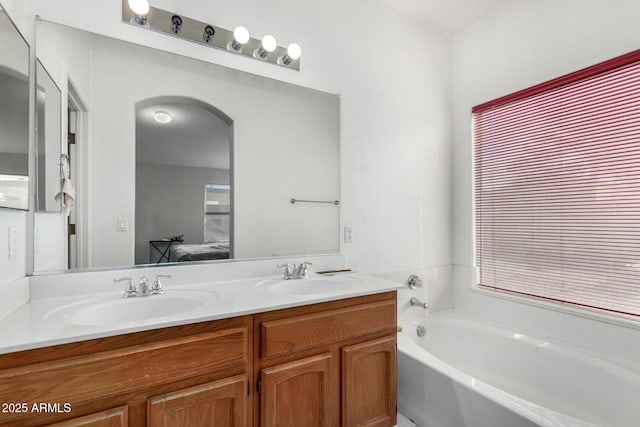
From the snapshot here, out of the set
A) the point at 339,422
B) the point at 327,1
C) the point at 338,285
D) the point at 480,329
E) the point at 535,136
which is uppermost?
the point at 327,1

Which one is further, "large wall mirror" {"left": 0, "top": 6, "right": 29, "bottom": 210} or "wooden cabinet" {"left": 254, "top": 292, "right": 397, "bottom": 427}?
"wooden cabinet" {"left": 254, "top": 292, "right": 397, "bottom": 427}

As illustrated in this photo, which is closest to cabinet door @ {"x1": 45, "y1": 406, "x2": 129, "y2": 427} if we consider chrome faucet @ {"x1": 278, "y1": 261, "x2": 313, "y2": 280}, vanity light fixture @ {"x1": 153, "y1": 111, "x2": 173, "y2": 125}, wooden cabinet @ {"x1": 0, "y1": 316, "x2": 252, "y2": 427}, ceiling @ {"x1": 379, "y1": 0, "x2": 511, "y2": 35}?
wooden cabinet @ {"x1": 0, "y1": 316, "x2": 252, "y2": 427}

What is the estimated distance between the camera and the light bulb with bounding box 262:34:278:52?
1736 millimetres

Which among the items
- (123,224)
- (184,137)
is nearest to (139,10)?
(184,137)

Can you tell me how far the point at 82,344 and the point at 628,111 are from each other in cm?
268

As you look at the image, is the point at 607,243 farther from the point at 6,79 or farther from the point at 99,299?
the point at 6,79

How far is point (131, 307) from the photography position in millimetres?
1259

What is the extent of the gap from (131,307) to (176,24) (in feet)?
4.52

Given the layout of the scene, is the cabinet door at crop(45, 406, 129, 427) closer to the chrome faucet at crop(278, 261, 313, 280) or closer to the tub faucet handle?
the chrome faucet at crop(278, 261, 313, 280)

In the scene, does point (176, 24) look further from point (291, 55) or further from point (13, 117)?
point (13, 117)

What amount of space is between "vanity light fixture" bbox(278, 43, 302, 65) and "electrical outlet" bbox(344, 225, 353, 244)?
109 centimetres

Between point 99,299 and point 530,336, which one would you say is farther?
point 530,336

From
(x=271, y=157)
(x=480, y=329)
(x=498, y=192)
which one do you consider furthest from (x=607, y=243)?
(x=271, y=157)

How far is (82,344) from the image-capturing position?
2.92 feet
